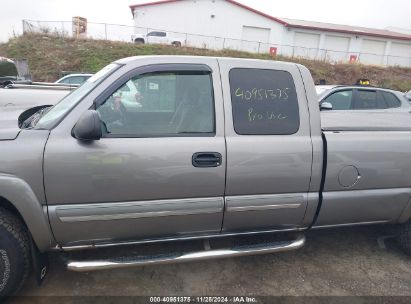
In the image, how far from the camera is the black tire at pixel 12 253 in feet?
7.10

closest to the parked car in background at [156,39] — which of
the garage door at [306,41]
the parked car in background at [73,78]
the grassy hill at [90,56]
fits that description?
the grassy hill at [90,56]

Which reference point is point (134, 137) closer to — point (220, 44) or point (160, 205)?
point (160, 205)

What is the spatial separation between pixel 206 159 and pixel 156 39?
81.0 ft

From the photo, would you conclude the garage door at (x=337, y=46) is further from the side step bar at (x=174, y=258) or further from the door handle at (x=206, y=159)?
the door handle at (x=206, y=159)

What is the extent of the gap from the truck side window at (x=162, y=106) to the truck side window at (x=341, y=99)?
6.03m

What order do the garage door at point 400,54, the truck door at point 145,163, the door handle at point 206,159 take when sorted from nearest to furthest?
the truck door at point 145,163, the door handle at point 206,159, the garage door at point 400,54

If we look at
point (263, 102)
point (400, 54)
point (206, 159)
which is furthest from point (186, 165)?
point (400, 54)

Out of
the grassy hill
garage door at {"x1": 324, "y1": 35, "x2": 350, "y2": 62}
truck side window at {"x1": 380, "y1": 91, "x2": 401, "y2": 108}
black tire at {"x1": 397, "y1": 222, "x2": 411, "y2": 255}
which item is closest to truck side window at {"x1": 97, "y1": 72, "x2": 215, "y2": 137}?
black tire at {"x1": 397, "y1": 222, "x2": 411, "y2": 255}

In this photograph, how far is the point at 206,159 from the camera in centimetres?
235

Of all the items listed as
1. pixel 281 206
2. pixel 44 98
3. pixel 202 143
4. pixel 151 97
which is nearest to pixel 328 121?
pixel 281 206

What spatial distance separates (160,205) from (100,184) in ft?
1.51

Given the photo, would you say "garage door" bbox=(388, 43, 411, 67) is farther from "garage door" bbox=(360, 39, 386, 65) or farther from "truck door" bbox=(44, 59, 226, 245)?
"truck door" bbox=(44, 59, 226, 245)

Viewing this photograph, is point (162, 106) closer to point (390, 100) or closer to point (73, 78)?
point (390, 100)

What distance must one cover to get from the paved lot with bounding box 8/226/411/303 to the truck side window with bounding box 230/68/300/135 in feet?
4.30
